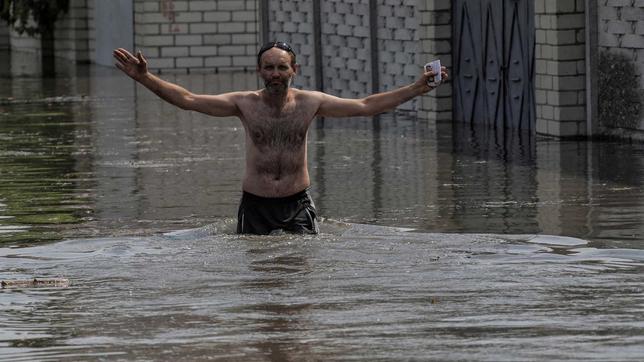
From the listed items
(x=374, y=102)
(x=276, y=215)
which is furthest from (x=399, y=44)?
(x=374, y=102)

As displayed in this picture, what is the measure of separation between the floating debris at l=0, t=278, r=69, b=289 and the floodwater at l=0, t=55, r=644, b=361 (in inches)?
3.9

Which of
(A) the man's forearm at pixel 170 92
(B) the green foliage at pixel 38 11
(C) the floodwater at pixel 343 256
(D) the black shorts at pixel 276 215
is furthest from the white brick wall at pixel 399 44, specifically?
(B) the green foliage at pixel 38 11

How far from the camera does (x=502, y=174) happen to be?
17.8 meters

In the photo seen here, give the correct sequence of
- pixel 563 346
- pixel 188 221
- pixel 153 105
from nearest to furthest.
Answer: pixel 563 346 < pixel 188 221 < pixel 153 105

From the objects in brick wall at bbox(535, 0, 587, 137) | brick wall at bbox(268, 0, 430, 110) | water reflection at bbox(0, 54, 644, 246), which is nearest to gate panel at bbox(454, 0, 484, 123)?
water reflection at bbox(0, 54, 644, 246)

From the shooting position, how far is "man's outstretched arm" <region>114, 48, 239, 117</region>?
11.8 metres

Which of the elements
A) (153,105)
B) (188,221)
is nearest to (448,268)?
(188,221)

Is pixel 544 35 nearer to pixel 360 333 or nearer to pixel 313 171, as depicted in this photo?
pixel 313 171

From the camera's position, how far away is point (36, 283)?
1043 centimetres

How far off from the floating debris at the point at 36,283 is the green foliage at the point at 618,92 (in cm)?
1146

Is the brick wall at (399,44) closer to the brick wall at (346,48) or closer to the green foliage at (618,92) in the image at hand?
the brick wall at (346,48)

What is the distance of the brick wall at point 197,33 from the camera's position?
43938 millimetres

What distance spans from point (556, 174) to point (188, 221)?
4.72m

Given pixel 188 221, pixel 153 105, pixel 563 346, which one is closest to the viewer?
pixel 563 346
